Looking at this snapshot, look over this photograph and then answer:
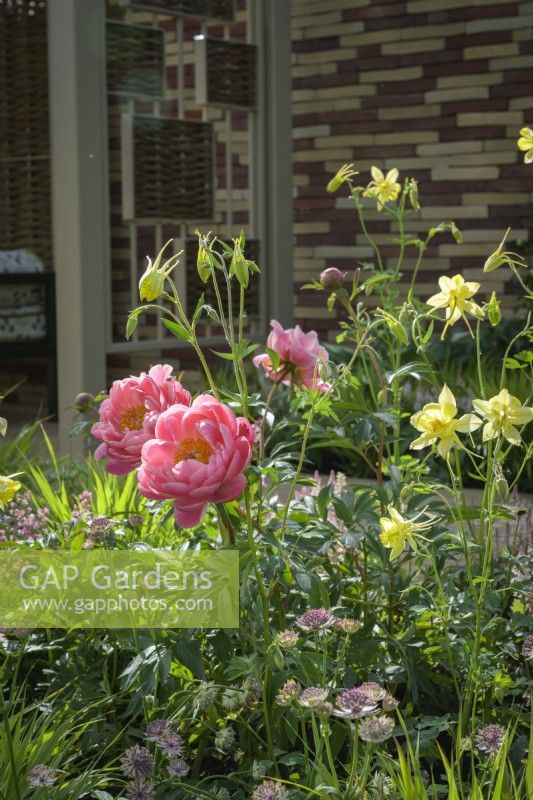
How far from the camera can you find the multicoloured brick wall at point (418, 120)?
6.33 meters

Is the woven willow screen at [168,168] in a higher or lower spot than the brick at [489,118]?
lower

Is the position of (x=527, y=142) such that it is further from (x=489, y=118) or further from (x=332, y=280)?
(x=489, y=118)

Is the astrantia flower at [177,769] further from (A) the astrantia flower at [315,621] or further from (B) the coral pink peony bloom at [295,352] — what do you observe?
(B) the coral pink peony bloom at [295,352]

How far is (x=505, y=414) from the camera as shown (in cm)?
148

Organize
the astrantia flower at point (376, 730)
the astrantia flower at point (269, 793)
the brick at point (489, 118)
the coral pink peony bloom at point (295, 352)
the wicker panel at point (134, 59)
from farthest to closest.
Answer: the brick at point (489, 118)
the wicker panel at point (134, 59)
the coral pink peony bloom at point (295, 352)
the astrantia flower at point (269, 793)
the astrantia flower at point (376, 730)

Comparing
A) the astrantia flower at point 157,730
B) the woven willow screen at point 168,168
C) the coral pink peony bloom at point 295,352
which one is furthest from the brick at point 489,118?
the astrantia flower at point 157,730

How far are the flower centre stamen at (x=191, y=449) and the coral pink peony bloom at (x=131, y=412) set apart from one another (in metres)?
0.11

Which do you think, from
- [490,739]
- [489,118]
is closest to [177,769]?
[490,739]

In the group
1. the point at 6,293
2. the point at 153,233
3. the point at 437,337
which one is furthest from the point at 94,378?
the point at 437,337

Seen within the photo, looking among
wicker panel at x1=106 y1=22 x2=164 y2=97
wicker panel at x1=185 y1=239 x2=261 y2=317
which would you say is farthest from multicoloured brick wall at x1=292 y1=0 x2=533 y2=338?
wicker panel at x1=106 y1=22 x2=164 y2=97

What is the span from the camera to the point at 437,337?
5.92 metres

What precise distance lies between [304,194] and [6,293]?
93.9 inches

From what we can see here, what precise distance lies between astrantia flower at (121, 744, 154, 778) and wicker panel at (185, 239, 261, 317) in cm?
387

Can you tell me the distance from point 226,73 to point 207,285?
1015 millimetres
